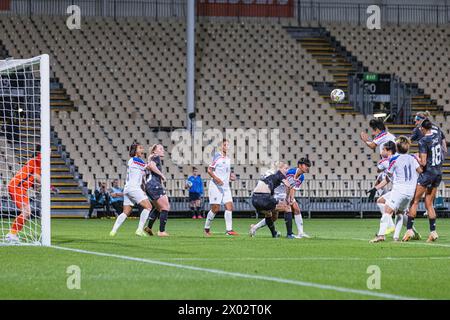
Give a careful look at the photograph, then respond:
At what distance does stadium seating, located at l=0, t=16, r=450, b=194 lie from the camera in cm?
3453

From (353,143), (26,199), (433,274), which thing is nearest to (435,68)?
(353,143)

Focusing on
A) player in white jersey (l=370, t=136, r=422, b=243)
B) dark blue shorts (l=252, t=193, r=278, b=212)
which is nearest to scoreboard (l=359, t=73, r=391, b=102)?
dark blue shorts (l=252, t=193, r=278, b=212)

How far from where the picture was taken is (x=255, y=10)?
42.8 m

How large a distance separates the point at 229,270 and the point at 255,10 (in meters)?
33.5

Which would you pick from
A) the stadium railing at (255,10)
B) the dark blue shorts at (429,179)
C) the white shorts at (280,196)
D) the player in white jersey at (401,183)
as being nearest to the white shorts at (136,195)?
the white shorts at (280,196)

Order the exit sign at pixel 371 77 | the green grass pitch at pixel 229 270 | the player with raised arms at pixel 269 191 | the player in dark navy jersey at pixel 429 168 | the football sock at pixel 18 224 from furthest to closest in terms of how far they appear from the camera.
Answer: the exit sign at pixel 371 77
the player with raised arms at pixel 269 191
the player in dark navy jersey at pixel 429 168
the football sock at pixel 18 224
the green grass pitch at pixel 229 270

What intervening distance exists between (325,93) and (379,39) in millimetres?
4378

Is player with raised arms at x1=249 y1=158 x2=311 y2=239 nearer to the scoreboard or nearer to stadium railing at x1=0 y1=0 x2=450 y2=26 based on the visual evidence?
the scoreboard

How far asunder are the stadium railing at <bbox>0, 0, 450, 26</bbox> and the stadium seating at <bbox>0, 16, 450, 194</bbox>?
3.75ft

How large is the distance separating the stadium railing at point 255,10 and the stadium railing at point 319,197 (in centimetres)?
1090

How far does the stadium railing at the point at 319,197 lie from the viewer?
33.3 metres

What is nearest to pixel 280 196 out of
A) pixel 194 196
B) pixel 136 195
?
pixel 136 195

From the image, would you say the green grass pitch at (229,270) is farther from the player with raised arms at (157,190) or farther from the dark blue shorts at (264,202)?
the player with raised arms at (157,190)

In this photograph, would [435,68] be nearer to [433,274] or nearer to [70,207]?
[70,207]
